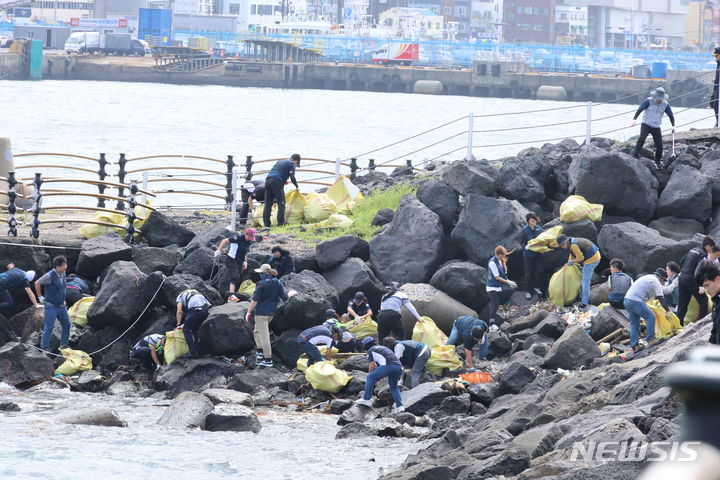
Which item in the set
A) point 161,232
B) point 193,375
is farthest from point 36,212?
point 193,375

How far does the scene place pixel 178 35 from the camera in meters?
113

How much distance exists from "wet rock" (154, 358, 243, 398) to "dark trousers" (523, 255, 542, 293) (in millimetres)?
4326

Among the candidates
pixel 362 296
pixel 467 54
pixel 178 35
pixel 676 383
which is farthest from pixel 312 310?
pixel 178 35

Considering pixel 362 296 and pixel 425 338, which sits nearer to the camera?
pixel 425 338

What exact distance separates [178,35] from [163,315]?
102270mm

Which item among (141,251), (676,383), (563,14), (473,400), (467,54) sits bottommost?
(473,400)

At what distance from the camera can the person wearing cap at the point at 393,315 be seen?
522 inches

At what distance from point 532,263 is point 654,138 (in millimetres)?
3122

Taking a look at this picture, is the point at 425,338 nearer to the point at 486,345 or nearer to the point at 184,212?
the point at 486,345

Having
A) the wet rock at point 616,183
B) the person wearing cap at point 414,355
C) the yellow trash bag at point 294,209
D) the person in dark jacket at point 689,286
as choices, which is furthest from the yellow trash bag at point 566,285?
the yellow trash bag at point 294,209

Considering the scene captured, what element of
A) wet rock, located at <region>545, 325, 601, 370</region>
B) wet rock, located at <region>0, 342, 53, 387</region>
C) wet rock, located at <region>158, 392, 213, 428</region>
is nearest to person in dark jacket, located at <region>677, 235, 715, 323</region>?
wet rock, located at <region>545, 325, 601, 370</region>

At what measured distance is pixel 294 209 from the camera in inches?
705

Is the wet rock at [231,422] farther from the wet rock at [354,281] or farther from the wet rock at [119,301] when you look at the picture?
the wet rock at [354,281]

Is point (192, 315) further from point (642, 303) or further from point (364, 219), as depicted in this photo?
point (642, 303)
